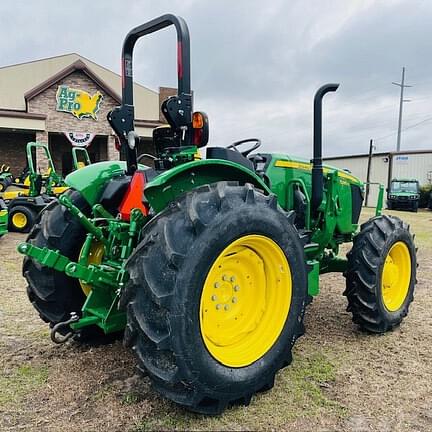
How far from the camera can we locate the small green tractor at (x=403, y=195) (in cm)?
2406

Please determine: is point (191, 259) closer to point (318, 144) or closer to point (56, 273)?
point (56, 273)

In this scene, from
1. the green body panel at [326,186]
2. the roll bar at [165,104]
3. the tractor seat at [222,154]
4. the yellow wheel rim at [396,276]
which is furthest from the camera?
the yellow wheel rim at [396,276]

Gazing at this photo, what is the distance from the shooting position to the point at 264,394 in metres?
2.68

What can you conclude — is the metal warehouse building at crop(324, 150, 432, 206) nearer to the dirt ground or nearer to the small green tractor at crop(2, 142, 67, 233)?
the small green tractor at crop(2, 142, 67, 233)

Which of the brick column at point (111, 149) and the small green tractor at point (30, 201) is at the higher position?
the brick column at point (111, 149)

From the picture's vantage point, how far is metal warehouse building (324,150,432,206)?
30.2m

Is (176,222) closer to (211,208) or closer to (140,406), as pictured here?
(211,208)

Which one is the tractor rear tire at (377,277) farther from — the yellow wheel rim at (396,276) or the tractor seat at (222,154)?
the tractor seat at (222,154)

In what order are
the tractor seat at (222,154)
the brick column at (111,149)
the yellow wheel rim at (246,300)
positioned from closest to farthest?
the yellow wheel rim at (246,300) → the tractor seat at (222,154) → the brick column at (111,149)

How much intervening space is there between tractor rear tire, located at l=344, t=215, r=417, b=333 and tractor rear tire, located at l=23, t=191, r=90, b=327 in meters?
2.13

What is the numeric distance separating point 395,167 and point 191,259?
3206 cm

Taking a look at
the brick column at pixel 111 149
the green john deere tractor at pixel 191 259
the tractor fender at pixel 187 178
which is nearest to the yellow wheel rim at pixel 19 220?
the green john deere tractor at pixel 191 259

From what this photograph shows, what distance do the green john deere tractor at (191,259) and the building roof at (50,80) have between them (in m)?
18.6

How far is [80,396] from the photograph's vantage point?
267 centimetres
